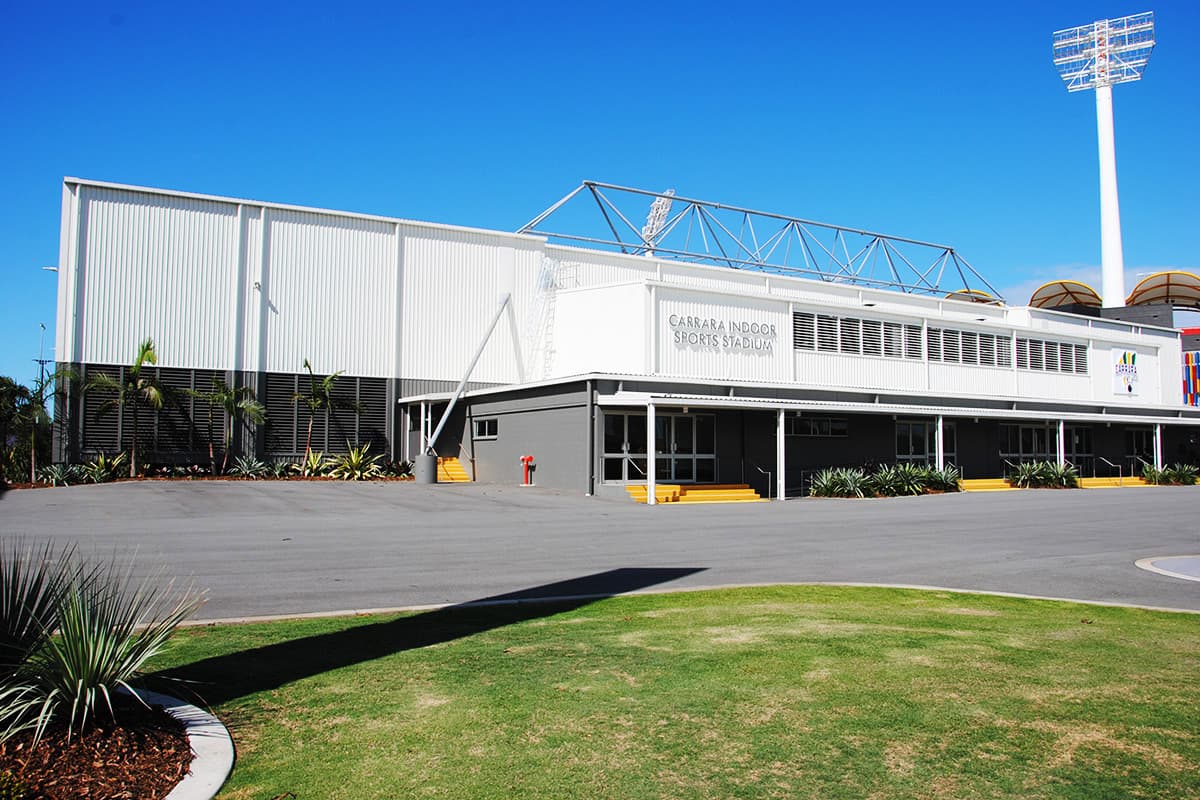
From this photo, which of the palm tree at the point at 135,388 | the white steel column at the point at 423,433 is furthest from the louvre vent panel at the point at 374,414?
the palm tree at the point at 135,388

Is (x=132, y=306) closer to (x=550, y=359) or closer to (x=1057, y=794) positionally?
(x=550, y=359)

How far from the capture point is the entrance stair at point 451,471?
3238 cm

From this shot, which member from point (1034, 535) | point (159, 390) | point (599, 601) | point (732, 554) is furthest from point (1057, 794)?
point (159, 390)

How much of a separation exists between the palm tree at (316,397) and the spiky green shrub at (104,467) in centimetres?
566

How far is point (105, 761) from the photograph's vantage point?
4418mm

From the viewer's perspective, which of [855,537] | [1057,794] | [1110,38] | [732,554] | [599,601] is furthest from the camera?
[1110,38]

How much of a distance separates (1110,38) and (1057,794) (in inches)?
3190

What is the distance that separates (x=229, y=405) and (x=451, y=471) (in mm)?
7725

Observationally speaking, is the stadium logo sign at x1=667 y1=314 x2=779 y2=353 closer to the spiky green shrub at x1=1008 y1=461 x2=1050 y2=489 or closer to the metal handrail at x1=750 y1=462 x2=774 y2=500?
the metal handrail at x1=750 y1=462 x2=774 y2=500

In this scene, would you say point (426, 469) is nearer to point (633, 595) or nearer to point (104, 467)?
point (104, 467)

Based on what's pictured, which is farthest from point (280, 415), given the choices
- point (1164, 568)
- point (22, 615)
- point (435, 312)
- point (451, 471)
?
point (22, 615)

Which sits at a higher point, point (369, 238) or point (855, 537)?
point (369, 238)

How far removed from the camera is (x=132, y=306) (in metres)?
30.2

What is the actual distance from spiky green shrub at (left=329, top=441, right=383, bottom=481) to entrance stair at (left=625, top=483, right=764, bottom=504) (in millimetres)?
9765
